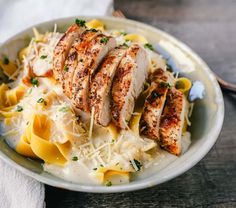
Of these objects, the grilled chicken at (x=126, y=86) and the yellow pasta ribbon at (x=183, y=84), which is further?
the yellow pasta ribbon at (x=183, y=84)

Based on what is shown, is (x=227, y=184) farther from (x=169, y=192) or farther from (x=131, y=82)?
(x=131, y=82)

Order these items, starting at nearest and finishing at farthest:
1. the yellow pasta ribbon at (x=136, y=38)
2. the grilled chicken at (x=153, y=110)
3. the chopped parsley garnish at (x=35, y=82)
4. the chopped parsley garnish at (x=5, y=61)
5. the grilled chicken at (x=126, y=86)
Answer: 1. the grilled chicken at (x=126, y=86)
2. the grilled chicken at (x=153, y=110)
3. the chopped parsley garnish at (x=35, y=82)
4. the chopped parsley garnish at (x=5, y=61)
5. the yellow pasta ribbon at (x=136, y=38)

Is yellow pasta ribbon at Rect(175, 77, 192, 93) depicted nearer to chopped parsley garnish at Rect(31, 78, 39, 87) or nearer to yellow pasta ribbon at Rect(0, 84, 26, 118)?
chopped parsley garnish at Rect(31, 78, 39, 87)

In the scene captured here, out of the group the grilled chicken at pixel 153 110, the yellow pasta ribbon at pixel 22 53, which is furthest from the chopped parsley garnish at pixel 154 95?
the yellow pasta ribbon at pixel 22 53

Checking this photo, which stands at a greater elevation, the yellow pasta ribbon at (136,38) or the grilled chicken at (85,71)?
the grilled chicken at (85,71)

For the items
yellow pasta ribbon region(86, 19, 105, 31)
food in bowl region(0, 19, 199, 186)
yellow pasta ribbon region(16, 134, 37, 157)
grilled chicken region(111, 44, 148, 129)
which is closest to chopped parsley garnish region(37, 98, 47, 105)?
food in bowl region(0, 19, 199, 186)

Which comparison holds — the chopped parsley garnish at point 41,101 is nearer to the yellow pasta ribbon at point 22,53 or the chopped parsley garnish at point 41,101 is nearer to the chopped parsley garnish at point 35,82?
the chopped parsley garnish at point 35,82

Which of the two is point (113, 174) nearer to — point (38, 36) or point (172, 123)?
point (172, 123)
